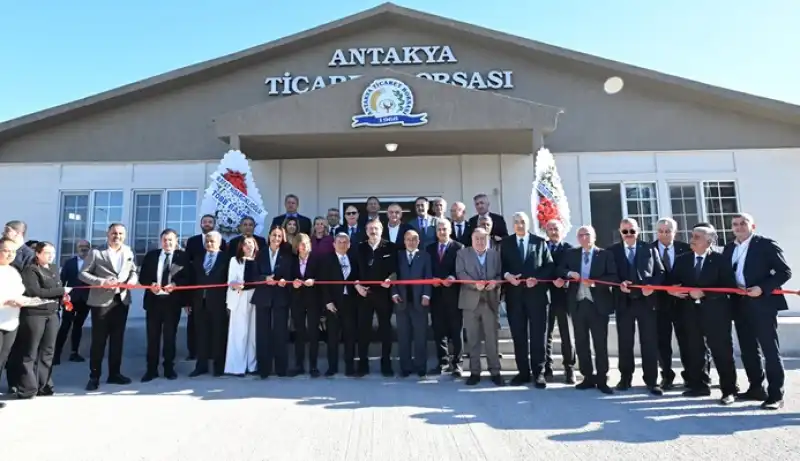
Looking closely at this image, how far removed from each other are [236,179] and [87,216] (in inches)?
167

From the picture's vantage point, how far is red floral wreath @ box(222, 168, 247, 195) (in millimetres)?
7266

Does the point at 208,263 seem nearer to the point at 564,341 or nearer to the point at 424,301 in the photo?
the point at 424,301

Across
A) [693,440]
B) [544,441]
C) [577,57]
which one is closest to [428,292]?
[544,441]

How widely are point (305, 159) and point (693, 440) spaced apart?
7.58 m

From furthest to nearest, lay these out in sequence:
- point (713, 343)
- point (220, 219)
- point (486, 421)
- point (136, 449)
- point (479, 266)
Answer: point (220, 219) → point (479, 266) → point (713, 343) → point (486, 421) → point (136, 449)

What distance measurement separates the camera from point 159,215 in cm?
943

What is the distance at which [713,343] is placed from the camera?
15.3ft

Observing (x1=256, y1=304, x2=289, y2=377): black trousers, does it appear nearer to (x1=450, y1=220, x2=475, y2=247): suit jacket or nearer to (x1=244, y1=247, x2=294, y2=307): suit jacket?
(x1=244, y1=247, x2=294, y2=307): suit jacket

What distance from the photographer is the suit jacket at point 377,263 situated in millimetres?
5695

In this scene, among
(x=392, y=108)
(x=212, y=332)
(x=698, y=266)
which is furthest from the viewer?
(x=392, y=108)

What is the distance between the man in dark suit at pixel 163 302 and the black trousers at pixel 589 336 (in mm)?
4582

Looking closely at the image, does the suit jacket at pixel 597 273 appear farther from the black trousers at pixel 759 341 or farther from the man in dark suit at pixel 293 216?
the man in dark suit at pixel 293 216

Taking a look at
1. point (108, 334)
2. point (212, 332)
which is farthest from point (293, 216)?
point (108, 334)

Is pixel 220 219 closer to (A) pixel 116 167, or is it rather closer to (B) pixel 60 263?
(A) pixel 116 167
